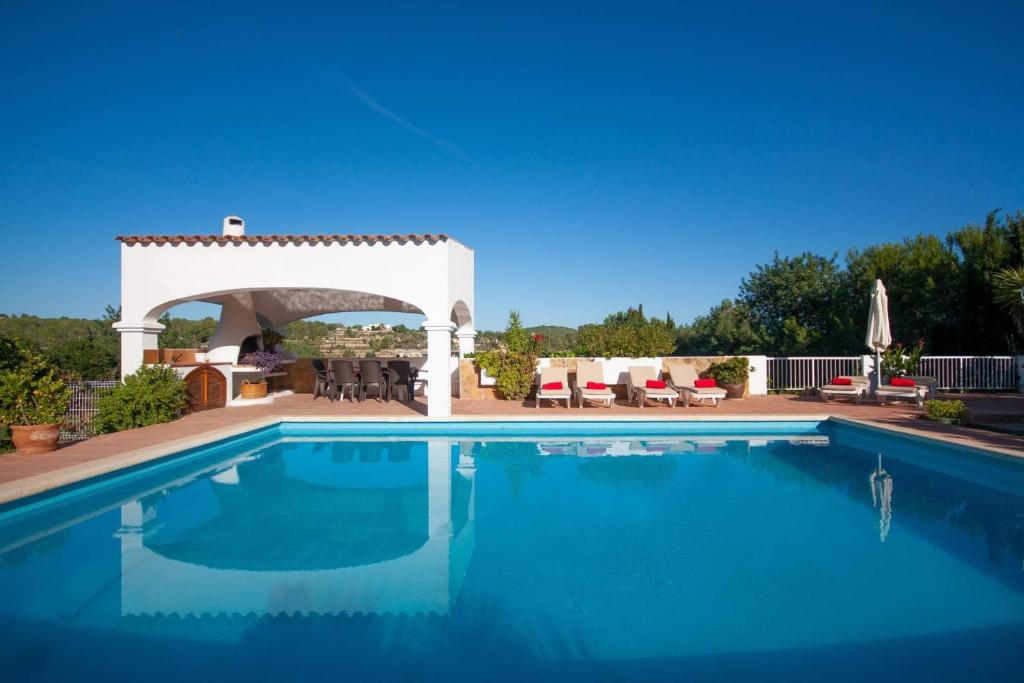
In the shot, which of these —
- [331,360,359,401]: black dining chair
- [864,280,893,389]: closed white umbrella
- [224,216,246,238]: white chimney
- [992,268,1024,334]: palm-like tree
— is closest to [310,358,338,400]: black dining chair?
[331,360,359,401]: black dining chair

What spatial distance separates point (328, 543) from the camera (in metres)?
4.79

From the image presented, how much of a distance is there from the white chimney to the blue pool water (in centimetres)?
639

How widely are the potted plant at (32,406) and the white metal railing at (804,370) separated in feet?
51.2

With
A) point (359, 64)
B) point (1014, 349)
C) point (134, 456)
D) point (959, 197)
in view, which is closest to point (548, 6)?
point (359, 64)

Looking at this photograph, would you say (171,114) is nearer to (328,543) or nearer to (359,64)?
(359,64)

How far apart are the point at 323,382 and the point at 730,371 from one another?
9915mm

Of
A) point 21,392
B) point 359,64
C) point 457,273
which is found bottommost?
point 21,392

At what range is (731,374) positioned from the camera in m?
13.0

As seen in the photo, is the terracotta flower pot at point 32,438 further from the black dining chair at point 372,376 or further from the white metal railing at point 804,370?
the white metal railing at point 804,370

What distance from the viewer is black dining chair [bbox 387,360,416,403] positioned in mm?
12938

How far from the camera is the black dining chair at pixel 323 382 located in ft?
42.6

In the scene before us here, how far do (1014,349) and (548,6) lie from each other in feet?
54.6

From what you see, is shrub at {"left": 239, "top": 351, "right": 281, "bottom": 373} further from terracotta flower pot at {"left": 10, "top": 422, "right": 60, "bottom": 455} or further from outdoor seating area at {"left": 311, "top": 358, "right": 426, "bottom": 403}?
terracotta flower pot at {"left": 10, "top": 422, "right": 60, "bottom": 455}

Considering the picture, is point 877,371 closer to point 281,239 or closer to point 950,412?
point 950,412
